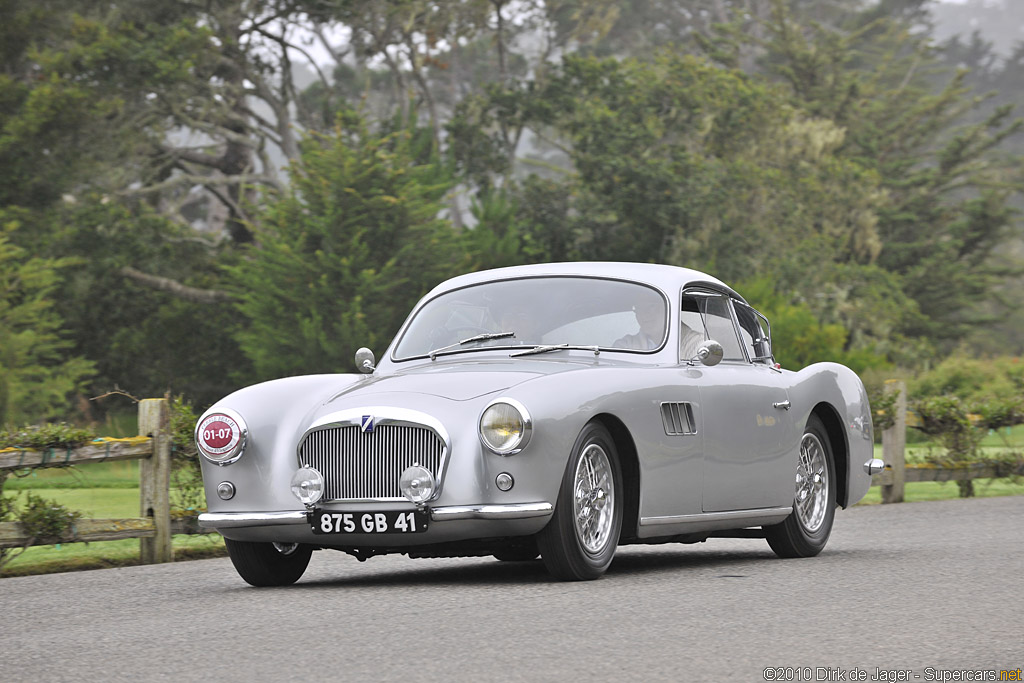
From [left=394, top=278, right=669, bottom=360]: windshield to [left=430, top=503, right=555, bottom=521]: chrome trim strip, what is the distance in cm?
170

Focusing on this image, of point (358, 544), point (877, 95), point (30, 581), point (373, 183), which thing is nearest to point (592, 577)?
point (358, 544)

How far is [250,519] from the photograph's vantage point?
7812mm

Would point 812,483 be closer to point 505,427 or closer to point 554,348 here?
point 554,348

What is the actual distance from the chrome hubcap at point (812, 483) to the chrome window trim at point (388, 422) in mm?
3270

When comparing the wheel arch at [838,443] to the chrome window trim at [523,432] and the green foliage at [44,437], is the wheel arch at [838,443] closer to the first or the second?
the chrome window trim at [523,432]

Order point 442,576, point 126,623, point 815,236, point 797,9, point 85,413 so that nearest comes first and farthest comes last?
point 126,623 → point 442,576 → point 85,413 → point 815,236 → point 797,9

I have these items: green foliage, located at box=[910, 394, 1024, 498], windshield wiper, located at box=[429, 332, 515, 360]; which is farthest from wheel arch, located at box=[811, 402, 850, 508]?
green foliage, located at box=[910, 394, 1024, 498]

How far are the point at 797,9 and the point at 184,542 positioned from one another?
235 ft

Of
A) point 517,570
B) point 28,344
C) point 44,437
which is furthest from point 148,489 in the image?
point 28,344

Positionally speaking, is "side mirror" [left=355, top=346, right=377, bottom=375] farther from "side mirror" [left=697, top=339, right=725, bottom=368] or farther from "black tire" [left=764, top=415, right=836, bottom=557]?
"black tire" [left=764, top=415, right=836, bottom=557]

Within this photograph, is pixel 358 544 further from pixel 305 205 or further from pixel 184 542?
pixel 305 205

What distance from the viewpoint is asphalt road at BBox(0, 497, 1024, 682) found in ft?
17.3

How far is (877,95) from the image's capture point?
67500mm

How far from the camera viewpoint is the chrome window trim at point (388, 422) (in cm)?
745
